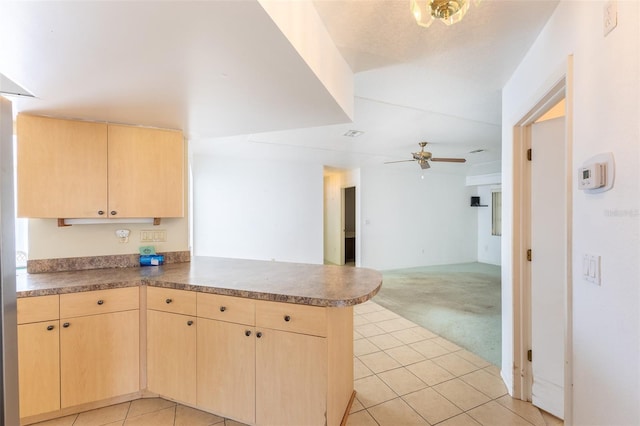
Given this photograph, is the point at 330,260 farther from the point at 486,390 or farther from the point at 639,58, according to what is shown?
the point at 639,58

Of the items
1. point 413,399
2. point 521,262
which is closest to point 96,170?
point 413,399

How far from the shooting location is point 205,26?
109 centimetres

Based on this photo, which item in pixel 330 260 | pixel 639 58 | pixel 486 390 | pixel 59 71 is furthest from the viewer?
pixel 330 260

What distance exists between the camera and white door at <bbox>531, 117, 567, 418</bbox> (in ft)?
5.91

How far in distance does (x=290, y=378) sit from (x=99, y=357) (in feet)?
4.45

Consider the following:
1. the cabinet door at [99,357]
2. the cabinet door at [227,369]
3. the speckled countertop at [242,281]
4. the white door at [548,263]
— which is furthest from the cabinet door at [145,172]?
the white door at [548,263]

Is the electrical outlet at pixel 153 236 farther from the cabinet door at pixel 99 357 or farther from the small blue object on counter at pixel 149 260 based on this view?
the cabinet door at pixel 99 357

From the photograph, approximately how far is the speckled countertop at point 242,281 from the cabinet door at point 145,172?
20.8 inches

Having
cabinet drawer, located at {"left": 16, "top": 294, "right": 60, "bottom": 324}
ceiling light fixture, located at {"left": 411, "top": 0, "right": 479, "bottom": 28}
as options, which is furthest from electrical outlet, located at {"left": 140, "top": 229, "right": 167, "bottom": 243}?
ceiling light fixture, located at {"left": 411, "top": 0, "right": 479, "bottom": 28}

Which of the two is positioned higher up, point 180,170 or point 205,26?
point 205,26

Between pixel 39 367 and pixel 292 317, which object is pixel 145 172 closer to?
pixel 39 367

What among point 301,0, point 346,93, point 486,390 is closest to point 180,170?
point 346,93

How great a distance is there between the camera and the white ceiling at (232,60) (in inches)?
42.0

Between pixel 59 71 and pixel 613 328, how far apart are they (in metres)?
2.72
